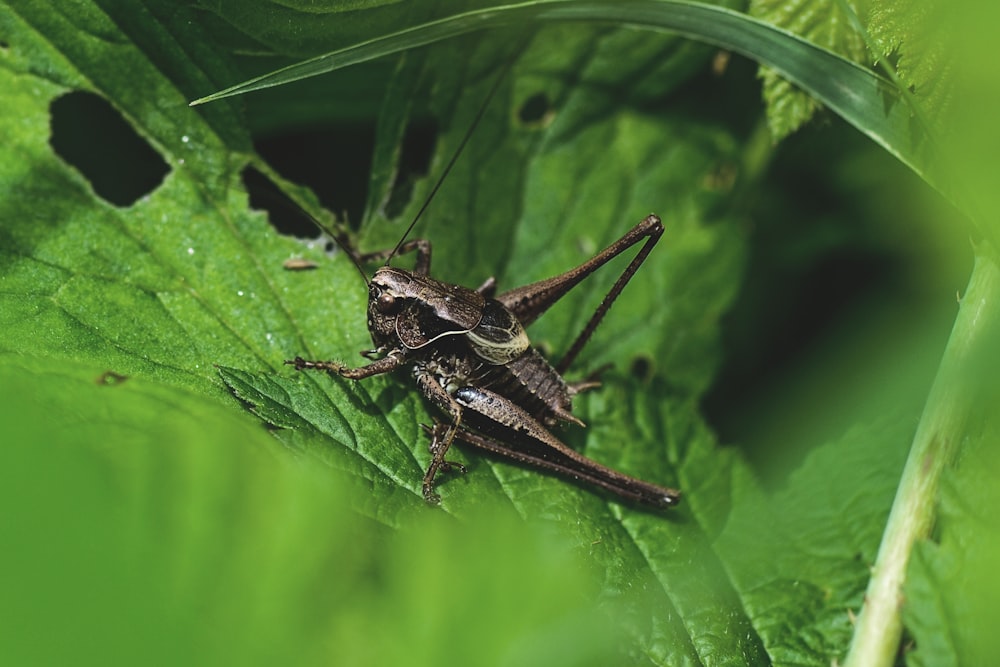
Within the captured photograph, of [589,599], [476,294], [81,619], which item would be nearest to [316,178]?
[476,294]

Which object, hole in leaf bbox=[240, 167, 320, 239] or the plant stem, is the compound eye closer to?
hole in leaf bbox=[240, 167, 320, 239]

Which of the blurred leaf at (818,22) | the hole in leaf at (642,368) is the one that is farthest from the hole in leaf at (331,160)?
the blurred leaf at (818,22)

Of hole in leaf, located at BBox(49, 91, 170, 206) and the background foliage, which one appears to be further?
hole in leaf, located at BBox(49, 91, 170, 206)

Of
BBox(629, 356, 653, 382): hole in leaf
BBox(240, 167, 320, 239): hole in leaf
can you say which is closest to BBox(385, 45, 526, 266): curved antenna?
BBox(240, 167, 320, 239): hole in leaf

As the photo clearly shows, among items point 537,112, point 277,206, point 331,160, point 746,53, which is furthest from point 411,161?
point 746,53

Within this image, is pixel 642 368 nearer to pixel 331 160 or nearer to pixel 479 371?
pixel 479 371
